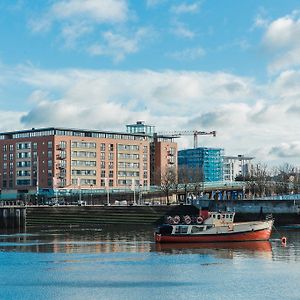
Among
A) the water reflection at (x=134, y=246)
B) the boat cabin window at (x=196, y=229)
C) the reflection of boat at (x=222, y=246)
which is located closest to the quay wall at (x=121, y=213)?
the water reflection at (x=134, y=246)

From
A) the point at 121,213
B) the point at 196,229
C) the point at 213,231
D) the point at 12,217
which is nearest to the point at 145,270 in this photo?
the point at 196,229

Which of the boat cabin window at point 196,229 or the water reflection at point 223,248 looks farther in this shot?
the boat cabin window at point 196,229

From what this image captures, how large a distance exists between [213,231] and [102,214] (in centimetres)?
5992

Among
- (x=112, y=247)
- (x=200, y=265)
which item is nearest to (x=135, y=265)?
(x=200, y=265)

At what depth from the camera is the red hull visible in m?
122

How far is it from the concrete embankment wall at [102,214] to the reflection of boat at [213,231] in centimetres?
5263

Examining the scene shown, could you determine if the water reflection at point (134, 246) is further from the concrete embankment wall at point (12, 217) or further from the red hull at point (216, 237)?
Result: the concrete embankment wall at point (12, 217)

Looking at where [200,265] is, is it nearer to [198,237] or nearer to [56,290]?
[56,290]

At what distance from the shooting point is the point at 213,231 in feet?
408

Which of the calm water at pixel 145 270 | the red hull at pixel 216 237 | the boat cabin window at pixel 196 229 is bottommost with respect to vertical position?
the calm water at pixel 145 270

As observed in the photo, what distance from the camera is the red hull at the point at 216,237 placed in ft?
402

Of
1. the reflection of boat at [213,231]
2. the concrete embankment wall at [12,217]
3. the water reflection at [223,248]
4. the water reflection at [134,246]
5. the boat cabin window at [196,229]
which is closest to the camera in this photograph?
the water reflection at [223,248]

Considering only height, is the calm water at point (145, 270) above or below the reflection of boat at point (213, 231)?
below

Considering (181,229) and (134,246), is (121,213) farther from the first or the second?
(134,246)
